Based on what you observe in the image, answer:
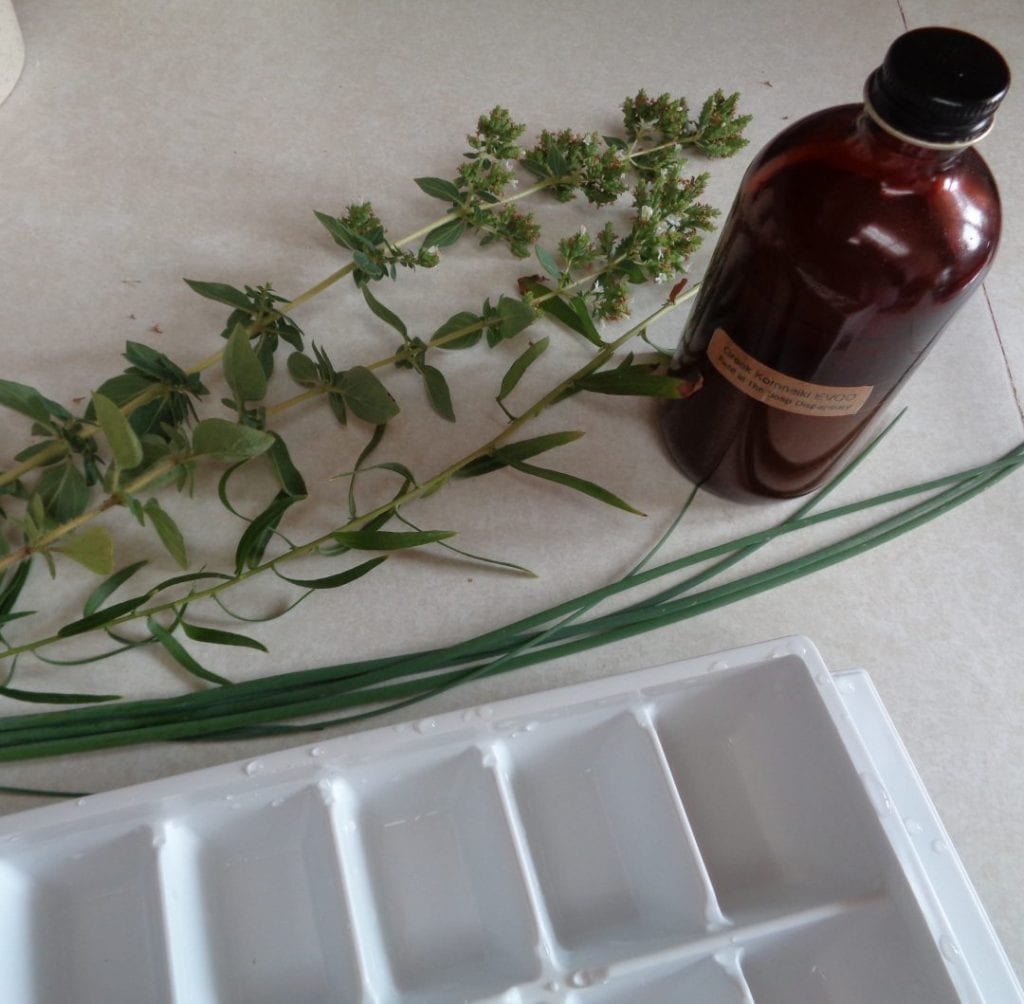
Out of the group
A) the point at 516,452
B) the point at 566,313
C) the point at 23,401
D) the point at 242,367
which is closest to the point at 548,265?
the point at 566,313

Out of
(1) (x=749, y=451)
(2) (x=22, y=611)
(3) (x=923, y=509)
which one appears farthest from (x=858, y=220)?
(2) (x=22, y=611)

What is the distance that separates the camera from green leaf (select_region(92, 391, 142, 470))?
1.48ft

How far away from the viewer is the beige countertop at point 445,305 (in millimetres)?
611

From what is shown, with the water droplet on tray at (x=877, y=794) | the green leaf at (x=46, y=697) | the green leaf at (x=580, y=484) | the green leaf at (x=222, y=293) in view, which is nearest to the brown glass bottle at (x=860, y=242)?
the green leaf at (x=580, y=484)

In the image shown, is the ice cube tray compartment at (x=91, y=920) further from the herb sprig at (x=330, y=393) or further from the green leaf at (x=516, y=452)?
the green leaf at (x=516, y=452)

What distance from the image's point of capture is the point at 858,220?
445 millimetres

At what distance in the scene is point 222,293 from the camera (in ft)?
2.06

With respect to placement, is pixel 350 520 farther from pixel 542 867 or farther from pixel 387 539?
pixel 542 867

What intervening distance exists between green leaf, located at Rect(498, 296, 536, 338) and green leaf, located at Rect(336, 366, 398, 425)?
3.9 inches

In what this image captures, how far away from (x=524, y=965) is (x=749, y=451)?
348 millimetres

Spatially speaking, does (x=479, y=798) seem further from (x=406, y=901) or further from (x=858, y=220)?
(x=858, y=220)

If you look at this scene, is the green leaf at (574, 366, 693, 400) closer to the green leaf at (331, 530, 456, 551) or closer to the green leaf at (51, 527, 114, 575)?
the green leaf at (331, 530, 456, 551)

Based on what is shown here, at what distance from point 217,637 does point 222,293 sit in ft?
0.80

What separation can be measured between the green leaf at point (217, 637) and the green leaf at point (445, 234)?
0.34 meters
